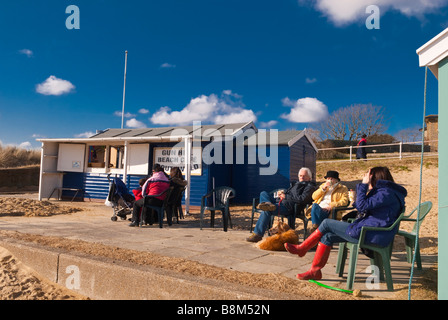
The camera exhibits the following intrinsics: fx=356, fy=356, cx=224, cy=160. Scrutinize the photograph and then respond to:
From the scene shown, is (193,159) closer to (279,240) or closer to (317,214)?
(279,240)

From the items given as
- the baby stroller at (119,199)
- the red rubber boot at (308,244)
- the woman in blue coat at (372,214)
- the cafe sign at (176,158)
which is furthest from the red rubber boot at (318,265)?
the cafe sign at (176,158)

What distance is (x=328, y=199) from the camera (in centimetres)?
541

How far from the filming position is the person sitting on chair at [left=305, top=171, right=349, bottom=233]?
5.15 m

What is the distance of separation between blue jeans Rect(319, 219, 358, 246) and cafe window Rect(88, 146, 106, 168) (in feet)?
38.8

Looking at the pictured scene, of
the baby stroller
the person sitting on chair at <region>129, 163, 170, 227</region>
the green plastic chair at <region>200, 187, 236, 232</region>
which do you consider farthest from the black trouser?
the green plastic chair at <region>200, 187, 236, 232</region>

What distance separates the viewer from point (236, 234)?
6.90 meters

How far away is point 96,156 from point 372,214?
41.5ft

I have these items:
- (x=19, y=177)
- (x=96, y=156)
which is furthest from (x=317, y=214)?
(x=19, y=177)

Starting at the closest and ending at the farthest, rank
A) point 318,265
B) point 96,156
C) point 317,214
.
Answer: point 318,265 → point 317,214 → point 96,156

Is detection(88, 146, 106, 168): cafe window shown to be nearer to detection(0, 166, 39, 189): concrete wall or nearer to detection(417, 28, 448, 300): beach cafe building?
detection(0, 166, 39, 189): concrete wall

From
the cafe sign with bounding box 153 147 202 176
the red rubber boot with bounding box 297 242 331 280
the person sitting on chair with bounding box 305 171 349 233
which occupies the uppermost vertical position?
the cafe sign with bounding box 153 147 202 176

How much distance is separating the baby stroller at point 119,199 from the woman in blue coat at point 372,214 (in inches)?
220
